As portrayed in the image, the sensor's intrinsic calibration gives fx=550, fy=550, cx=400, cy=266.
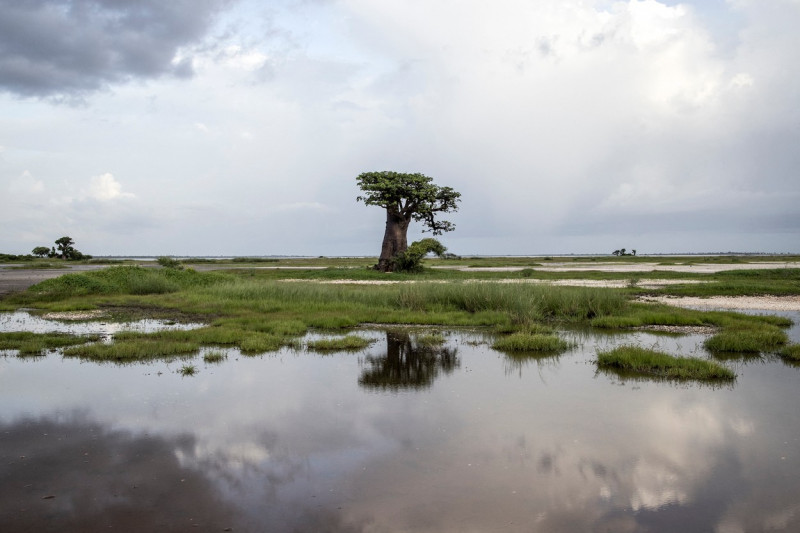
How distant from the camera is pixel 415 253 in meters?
43.1

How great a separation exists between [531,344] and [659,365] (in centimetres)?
353

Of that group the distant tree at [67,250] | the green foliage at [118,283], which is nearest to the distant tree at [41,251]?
the distant tree at [67,250]

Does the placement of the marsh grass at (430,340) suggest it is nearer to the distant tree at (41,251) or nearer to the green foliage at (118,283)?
the green foliage at (118,283)

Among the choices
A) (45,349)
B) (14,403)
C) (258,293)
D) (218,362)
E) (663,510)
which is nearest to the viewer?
(663,510)

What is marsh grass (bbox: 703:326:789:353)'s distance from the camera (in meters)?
15.1

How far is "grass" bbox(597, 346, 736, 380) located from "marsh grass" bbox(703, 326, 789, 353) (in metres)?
2.84

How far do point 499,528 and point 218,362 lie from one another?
9756 millimetres

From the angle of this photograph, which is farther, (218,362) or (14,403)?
(218,362)

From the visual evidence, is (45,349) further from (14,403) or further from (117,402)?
(117,402)

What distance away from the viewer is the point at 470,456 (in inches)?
303

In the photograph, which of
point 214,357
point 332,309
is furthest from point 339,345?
point 332,309

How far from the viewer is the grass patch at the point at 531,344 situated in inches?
605

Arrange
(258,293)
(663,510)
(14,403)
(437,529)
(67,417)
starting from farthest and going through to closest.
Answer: (258,293) → (14,403) → (67,417) → (663,510) → (437,529)

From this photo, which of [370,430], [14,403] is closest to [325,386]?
[370,430]
